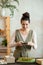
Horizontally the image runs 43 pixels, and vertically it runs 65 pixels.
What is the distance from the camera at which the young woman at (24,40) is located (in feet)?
8.63

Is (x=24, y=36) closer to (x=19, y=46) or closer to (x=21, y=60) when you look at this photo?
(x=19, y=46)

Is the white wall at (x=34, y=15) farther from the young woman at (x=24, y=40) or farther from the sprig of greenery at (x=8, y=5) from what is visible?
the young woman at (x=24, y=40)

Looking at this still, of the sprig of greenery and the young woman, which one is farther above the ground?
the sprig of greenery

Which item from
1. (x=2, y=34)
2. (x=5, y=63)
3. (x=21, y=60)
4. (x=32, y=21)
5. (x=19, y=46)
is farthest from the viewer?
(x=32, y=21)

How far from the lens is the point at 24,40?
275 centimetres

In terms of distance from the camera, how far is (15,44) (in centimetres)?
265

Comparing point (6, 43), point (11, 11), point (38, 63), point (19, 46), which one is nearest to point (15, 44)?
point (19, 46)

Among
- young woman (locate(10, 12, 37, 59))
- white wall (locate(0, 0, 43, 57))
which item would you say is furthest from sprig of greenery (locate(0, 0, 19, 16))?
young woman (locate(10, 12, 37, 59))

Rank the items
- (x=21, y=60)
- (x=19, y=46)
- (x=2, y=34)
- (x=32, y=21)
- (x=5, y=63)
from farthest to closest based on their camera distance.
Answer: (x=32, y=21) → (x=2, y=34) → (x=19, y=46) → (x=21, y=60) → (x=5, y=63)

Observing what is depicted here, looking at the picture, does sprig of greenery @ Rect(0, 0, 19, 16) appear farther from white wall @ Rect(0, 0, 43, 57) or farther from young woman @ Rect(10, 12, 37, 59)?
young woman @ Rect(10, 12, 37, 59)

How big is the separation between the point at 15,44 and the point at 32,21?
2144 millimetres

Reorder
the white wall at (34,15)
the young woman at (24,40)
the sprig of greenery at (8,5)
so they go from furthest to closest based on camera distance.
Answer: the white wall at (34,15), the sprig of greenery at (8,5), the young woman at (24,40)

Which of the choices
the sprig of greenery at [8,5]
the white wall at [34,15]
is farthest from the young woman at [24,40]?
the white wall at [34,15]

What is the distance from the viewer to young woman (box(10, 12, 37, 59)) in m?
2.63
